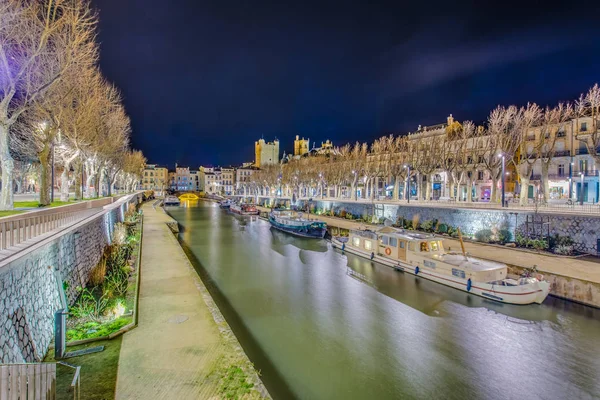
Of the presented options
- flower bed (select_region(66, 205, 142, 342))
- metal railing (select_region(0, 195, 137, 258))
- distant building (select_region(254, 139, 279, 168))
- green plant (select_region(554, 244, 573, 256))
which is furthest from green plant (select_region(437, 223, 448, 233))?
distant building (select_region(254, 139, 279, 168))

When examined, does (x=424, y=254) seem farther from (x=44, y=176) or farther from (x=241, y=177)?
(x=241, y=177)

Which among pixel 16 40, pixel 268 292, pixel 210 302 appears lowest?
pixel 268 292

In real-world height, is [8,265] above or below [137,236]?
above

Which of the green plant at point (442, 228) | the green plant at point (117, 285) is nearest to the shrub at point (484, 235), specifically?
the green plant at point (442, 228)

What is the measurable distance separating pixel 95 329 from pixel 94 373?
7.39 feet

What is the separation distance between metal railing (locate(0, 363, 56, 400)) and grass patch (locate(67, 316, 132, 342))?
14.2 feet

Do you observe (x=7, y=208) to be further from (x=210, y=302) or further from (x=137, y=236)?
(x=210, y=302)

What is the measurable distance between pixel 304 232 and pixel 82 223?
20.4 meters

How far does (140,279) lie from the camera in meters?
12.7

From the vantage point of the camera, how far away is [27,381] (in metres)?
3.75

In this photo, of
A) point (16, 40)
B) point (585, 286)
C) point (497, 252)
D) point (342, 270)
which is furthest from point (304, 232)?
point (16, 40)

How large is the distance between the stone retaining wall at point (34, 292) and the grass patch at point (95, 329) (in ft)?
1.64

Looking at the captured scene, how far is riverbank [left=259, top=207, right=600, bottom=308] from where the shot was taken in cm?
1209

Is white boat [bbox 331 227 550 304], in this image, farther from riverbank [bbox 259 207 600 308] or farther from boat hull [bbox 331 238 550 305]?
riverbank [bbox 259 207 600 308]
